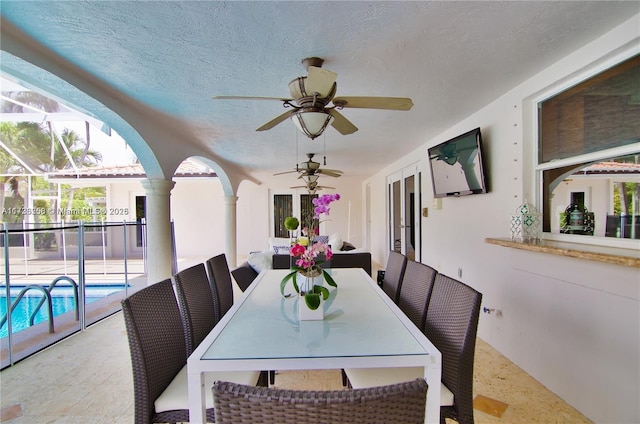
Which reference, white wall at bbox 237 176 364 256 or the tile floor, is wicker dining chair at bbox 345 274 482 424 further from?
white wall at bbox 237 176 364 256

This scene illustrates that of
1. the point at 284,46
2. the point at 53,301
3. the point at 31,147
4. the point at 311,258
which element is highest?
the point at 31,147

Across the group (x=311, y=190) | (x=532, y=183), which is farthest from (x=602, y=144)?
(x=311, y=190)

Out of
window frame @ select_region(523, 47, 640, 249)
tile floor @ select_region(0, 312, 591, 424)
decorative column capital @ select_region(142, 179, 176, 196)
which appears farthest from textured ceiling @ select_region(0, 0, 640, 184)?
tile floor @ select_region(0, 312, 591, 424)

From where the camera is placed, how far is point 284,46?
5.26ft

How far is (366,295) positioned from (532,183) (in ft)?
5.16

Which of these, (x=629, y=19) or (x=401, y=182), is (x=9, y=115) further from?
(x=629, y=19)

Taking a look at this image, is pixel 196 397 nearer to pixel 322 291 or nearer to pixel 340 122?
pixel 322 291

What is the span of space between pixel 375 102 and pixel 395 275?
1378mm

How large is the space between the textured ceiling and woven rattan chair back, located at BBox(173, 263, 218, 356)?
1.32 metres

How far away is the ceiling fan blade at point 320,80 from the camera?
1342mm

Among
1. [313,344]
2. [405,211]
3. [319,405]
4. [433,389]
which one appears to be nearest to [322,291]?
[313,344]

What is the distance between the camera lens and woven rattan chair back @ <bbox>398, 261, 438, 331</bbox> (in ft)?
5.68

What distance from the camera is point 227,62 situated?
5.84 feet

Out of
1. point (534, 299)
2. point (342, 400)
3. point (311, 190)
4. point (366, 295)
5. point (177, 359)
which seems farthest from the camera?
point (311, 190)
